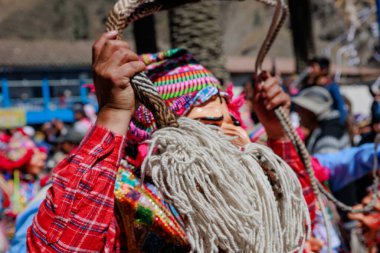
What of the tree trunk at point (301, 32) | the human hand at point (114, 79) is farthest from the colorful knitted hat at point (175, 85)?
the tree trunk at point (301, 32)

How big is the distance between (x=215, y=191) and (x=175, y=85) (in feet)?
1.81

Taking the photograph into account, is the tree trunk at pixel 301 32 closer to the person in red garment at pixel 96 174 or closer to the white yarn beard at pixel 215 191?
the white yarn beard at pixel 215 191

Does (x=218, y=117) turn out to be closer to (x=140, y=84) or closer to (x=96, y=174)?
(x=140, y=84)

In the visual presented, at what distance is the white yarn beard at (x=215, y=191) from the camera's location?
1479 millimetres

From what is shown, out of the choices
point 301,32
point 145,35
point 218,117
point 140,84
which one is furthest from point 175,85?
point 301,32

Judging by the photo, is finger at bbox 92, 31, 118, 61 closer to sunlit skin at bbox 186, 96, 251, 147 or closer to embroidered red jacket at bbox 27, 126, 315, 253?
embroidered red jacket at bbox 27, 126, 315, 253

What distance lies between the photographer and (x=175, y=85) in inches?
75.5

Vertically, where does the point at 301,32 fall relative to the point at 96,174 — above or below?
above

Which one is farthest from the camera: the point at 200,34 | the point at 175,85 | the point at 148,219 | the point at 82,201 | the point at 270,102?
the point at 200,34

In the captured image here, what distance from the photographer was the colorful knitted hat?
72.5 inches

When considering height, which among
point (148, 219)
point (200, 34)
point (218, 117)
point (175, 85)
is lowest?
point (148, 219)

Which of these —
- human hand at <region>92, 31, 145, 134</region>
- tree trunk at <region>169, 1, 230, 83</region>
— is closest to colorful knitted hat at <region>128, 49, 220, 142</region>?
human hand at <region>92, 31, 145, 134</region>

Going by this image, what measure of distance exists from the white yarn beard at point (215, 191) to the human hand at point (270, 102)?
61 centimetres

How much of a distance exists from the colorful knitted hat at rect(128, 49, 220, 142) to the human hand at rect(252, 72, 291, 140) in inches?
11.5
